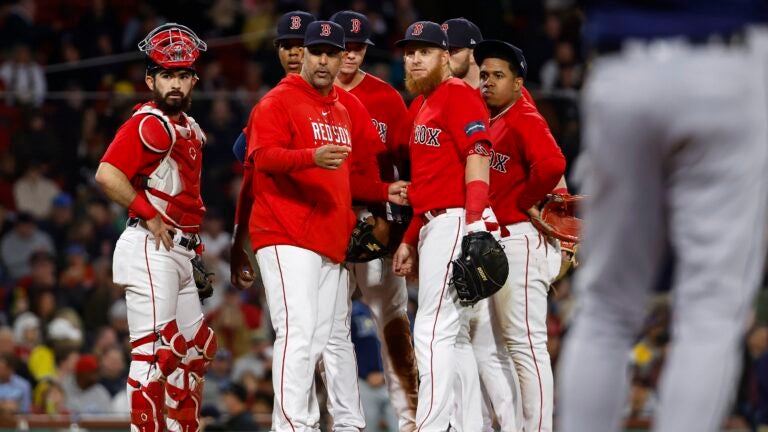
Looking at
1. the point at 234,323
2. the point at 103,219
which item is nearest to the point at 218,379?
the point at 234,323

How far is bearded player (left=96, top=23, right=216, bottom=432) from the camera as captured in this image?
564cm

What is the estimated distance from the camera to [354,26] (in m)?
6.31

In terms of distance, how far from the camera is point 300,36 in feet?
20.8

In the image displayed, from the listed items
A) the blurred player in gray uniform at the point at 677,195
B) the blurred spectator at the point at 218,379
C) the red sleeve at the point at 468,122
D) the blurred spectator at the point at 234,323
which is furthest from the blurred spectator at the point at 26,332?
the blurred player in gray uniform at the point at 677,195

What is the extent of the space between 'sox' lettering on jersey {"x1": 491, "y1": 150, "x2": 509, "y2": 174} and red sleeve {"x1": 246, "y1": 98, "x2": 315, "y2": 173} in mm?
1153

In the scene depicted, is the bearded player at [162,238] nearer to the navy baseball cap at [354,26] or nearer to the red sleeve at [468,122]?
the navy baseball cap at [354,26]

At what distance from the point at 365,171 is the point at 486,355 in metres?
1.16

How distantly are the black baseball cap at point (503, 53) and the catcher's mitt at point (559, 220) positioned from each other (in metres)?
0.71

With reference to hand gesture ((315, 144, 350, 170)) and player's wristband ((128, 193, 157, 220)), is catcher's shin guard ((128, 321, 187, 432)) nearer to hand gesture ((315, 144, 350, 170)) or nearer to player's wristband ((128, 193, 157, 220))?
player's wristband ((128, 193, 157, 220))

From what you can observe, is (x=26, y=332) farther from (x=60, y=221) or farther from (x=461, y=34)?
(x=461, y=34)

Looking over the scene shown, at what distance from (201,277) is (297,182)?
3.11 ft

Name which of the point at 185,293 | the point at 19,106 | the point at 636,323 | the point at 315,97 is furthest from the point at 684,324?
the point at 19,106

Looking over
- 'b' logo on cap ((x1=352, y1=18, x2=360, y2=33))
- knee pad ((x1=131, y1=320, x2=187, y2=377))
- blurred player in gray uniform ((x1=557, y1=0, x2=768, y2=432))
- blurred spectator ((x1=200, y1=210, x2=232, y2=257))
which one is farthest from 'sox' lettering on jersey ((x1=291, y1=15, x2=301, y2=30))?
blurred spectator ((x1=200, y1=210, x2=232, y2=257))

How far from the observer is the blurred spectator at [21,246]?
11000 mm
